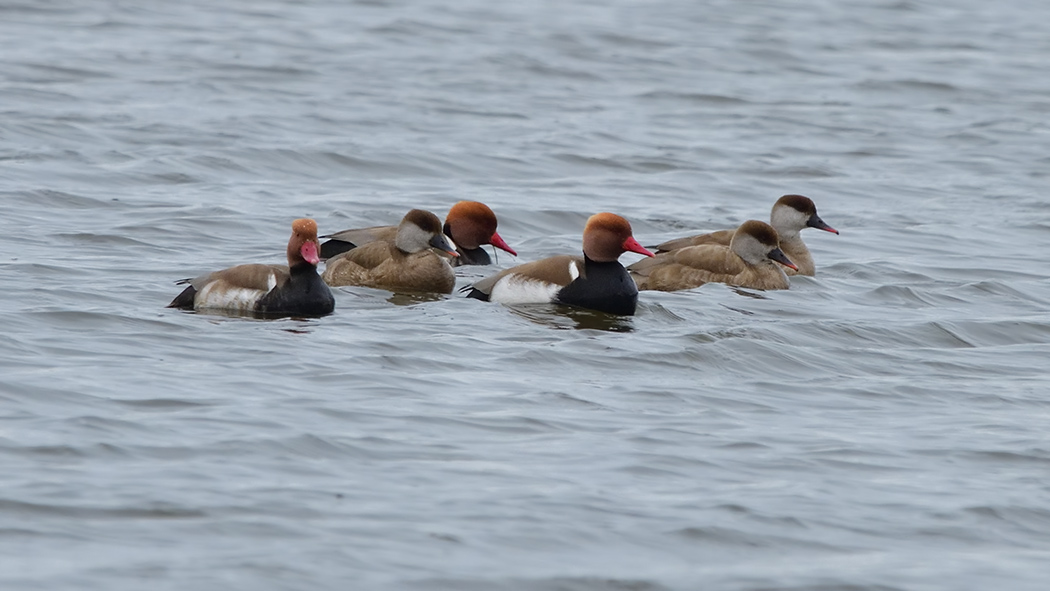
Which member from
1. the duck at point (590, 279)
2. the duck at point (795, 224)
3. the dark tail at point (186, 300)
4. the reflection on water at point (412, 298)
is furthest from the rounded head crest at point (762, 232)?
the dark tail at point (186, 300)

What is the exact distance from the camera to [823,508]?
7.41m

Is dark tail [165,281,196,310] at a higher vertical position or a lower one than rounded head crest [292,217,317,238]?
lower

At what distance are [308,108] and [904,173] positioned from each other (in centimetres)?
750

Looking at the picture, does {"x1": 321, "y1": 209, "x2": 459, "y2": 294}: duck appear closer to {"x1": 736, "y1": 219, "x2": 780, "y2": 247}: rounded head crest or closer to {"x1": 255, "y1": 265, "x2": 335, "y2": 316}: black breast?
{"x1": 255, "y1": 265, "x2": 335, "y2": 316}: black breast

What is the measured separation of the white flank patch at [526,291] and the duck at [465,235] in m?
1.51

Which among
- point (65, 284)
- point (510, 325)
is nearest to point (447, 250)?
point (510, 325)

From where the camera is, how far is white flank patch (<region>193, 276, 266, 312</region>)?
10664 millimetres

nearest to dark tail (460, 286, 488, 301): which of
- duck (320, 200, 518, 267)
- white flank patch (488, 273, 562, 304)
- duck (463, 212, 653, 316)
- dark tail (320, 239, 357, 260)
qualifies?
duck (463, 212, 653, 316)

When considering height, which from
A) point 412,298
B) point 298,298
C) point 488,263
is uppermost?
point 298,298

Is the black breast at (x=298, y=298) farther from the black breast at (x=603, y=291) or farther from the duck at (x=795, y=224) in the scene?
the duck at (x=795, y=224)

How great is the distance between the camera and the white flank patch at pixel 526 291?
38.3 feet

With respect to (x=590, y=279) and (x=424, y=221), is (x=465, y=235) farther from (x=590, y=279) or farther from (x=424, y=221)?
(x=590, y=279)

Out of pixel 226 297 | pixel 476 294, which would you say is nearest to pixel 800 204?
pixel 476 294

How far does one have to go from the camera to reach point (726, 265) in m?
12.9
